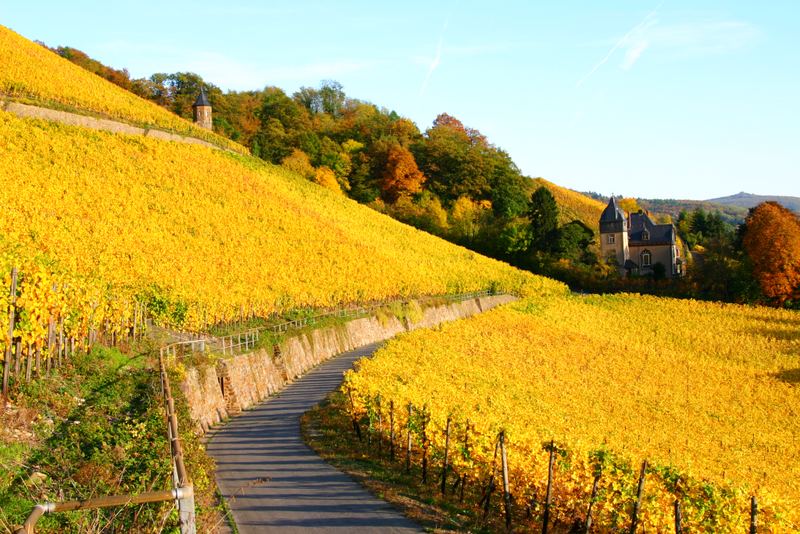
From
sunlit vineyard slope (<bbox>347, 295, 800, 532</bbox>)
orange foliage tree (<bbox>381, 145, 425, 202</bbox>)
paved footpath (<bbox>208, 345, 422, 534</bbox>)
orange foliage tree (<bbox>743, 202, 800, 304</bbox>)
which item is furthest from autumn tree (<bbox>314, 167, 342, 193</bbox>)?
paved footpath (<bbox>208, 345, 422, 534</bbox>)

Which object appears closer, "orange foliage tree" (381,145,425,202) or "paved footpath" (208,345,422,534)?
"paved footpath" (208,345,422,534)

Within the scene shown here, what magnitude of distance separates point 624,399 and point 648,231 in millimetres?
51345

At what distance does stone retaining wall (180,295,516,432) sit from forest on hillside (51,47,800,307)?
3304cm

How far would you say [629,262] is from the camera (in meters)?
76.5

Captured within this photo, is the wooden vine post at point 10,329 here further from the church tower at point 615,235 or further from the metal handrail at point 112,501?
the church tower at point 615,235

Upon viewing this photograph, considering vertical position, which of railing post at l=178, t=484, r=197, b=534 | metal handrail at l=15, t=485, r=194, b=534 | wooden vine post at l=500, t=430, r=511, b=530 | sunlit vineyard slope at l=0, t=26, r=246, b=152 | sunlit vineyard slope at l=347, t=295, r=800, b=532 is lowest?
sunlit vineyard slope at l=347, t=295, r=800, b=532

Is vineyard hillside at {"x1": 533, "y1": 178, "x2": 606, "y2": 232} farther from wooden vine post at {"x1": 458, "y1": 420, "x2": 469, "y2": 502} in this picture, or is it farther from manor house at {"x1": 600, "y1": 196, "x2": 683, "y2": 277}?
wooden vine post at {"x1": 458, "y1": 420, "x2": 469, "y2": 502}

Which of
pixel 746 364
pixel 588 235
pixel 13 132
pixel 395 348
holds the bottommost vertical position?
pixel 746 364

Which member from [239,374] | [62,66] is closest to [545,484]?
[239,374]

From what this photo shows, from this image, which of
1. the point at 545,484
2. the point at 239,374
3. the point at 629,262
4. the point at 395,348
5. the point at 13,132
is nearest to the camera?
the point at 545,484

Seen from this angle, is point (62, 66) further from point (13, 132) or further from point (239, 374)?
point (239, 374)

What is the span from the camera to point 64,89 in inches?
2392

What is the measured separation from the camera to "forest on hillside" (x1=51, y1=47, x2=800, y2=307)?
215ft

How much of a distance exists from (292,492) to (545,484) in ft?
16.1
